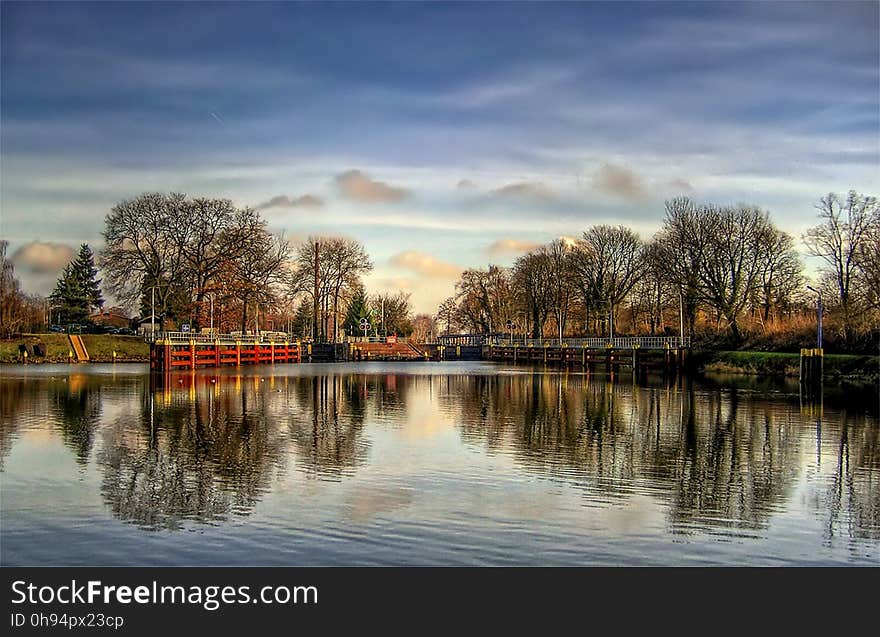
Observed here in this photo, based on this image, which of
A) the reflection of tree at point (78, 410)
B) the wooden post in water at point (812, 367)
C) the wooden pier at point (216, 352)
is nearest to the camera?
the reflection of tree at point (78, 410)

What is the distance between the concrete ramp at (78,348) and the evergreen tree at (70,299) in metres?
12.7

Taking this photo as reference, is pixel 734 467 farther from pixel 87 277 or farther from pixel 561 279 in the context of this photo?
pixel 87 277

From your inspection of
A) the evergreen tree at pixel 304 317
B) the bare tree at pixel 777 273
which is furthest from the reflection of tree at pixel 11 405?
the evergreen tree at pixel 304 317

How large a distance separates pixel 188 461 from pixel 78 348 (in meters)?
56.6

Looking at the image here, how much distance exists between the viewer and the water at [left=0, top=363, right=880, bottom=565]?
10.3 meters

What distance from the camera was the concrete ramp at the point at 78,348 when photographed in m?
66.1

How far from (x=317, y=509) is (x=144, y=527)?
2333 mm

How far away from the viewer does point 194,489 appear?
1352cm

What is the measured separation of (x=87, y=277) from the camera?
8569cm

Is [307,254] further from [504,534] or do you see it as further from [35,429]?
[504,534]

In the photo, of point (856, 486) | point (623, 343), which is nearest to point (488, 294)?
point (623, 343)

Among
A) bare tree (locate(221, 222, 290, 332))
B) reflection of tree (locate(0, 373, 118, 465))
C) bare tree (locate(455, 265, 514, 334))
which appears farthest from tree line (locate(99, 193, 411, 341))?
Result: bare tree (locate(455, 265, 514, 334))

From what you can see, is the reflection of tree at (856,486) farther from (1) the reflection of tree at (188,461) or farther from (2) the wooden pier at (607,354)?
(2) the wooden pier at (607,354)

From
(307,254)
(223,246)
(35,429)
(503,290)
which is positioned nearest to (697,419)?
(35,429)
